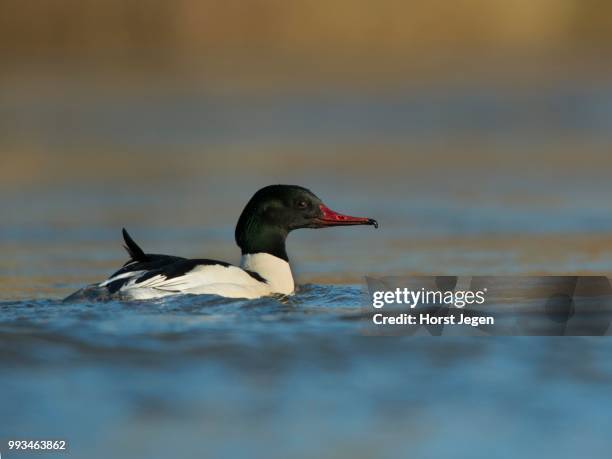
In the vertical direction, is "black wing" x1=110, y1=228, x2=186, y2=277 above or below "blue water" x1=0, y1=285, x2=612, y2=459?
above

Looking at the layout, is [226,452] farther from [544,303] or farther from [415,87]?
[415,87]

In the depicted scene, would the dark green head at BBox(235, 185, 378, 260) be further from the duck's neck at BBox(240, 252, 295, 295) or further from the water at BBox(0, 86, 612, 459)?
the water at BBox(0, 86, 612, 459)

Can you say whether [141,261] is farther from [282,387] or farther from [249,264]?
[282,387]

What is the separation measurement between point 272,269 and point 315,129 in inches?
499

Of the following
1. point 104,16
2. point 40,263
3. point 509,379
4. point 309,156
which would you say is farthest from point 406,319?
point 104,16

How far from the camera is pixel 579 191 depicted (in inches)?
597

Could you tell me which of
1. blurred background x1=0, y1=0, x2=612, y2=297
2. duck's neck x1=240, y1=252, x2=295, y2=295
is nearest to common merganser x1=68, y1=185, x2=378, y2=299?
duck's neck x1=240, y1=252, x2=295, y2=295

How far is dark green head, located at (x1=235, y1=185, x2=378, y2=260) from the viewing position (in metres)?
10.0

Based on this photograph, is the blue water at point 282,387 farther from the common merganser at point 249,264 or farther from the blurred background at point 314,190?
the common merganser at point 249,264

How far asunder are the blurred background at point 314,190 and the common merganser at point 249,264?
0.16 meters

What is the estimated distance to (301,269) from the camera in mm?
11555

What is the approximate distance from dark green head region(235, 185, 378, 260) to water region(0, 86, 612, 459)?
47cm

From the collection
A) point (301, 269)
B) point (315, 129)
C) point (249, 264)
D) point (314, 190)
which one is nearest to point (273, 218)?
point (249, 264)

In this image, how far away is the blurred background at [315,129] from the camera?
12586 mm
